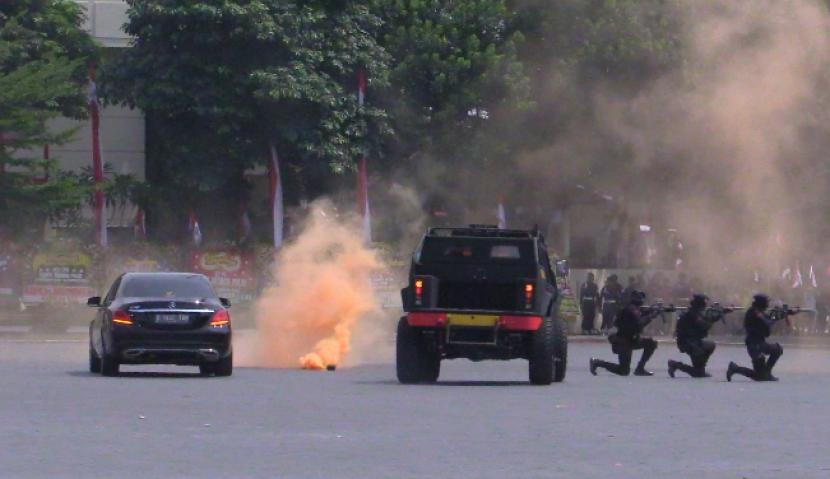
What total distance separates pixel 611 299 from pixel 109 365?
2070cm

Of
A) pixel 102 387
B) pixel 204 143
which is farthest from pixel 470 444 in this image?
pixel 204 143

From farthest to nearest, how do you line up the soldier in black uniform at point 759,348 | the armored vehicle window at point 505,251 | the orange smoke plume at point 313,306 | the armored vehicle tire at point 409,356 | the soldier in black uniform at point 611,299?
the soldier in black uniform at point 611,299
the orange smoke plume at point 313,306
the soldier in black uniform at point 759,348
the armored vehicle window at point 505,251
the armored vehicle tire at point 409,356

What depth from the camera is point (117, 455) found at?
13.3m

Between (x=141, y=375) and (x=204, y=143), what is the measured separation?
20.3 metres

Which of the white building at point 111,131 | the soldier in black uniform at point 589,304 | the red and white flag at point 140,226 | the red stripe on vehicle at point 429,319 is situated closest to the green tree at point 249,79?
the red and white flag at point 140,226

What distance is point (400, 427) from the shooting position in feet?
52.1

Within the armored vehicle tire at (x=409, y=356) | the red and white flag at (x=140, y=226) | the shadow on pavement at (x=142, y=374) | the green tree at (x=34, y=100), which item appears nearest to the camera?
the armored vehicle tire at (x=409, y=356)

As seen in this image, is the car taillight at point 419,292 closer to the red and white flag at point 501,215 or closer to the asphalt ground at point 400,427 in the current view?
the asphalt ground at point 400,427

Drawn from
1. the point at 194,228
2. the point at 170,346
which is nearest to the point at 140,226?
the point at 194,228

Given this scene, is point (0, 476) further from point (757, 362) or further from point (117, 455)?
point (757, 362)

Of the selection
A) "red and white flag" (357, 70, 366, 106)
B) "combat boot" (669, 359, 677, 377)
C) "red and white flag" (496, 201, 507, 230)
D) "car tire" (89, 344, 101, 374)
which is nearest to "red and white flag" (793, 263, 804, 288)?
"red and white flag" (496, 201, 507, 230)

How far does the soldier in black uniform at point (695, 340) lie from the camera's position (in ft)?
83.0

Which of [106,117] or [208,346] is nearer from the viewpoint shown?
[208,346]

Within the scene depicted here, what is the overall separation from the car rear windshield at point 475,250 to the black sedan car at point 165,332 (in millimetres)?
2992
